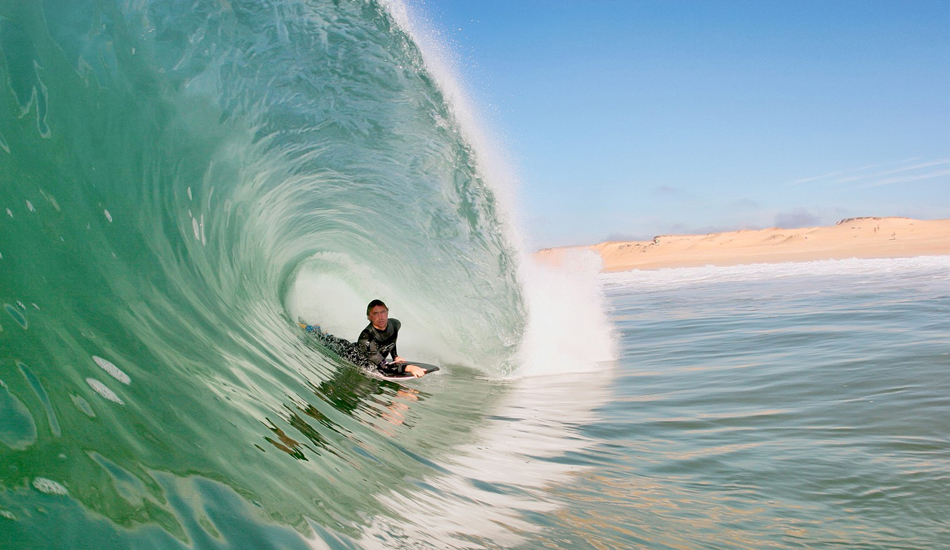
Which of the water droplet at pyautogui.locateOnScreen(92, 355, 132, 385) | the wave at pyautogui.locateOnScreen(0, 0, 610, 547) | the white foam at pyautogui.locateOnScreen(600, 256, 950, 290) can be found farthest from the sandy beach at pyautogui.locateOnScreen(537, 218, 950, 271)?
the water droplet at pyautogui.locateOnScreen(92, 355, 132, 385)

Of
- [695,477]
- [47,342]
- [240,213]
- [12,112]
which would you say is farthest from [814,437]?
[240,213]

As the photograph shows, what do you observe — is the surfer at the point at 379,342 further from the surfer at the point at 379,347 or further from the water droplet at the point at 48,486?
the water droplet at the point at 48,486

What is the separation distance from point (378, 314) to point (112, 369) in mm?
3617

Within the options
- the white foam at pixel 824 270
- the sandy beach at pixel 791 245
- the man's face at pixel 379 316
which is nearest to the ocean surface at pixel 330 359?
the man's face at pixel 379 316

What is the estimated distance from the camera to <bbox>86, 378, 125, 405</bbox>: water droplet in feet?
7.10

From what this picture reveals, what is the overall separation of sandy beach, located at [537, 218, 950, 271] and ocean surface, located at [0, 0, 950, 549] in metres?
19.6

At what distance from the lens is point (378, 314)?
593 centimetres

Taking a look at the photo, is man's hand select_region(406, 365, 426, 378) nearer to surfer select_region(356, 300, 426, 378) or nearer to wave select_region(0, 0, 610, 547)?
surfer select_region(356, 300, 426, 378)

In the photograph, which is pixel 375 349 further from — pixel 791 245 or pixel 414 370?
pixel 791 245

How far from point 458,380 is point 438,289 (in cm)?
158

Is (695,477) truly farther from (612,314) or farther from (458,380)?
(612,314)

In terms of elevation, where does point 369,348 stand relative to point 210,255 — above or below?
above

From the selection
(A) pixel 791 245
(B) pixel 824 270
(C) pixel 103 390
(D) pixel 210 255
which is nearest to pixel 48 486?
(C) pixel 103 390

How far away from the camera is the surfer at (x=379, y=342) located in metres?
5.95
